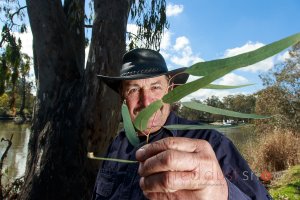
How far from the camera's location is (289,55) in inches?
621

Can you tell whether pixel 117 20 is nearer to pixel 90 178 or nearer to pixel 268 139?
pixel 90 178

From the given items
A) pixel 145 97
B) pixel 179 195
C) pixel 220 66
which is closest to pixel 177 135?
pixel 145 97

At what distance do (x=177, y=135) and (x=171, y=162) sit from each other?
0.79 metres

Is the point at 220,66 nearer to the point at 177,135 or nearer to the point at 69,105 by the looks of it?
the point at 177,135

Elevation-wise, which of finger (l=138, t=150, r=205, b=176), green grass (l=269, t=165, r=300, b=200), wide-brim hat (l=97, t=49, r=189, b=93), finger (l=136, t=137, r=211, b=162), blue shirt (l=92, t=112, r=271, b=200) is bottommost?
green grass (l=269, t=165, r=300, b=200)

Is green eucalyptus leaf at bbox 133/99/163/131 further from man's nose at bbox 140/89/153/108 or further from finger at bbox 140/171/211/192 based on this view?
man's nose at bbox 140/89/153/108

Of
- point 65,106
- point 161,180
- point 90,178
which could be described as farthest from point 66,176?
point 161,180

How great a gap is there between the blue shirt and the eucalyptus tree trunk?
2145 mm

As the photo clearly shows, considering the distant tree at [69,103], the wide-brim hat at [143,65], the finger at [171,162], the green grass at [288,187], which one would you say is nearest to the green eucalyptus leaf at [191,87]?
the finger at [171,162]

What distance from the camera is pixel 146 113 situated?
2.18ft

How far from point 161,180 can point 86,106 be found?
3.39 meters

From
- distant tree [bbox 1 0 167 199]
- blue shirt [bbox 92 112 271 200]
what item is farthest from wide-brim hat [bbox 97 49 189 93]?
distant tree [bbox 1 0 167 199]

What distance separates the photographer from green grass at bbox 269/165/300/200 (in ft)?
16.9

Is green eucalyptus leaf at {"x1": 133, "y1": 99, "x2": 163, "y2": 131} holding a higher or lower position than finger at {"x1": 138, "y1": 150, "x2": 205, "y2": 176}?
higher
